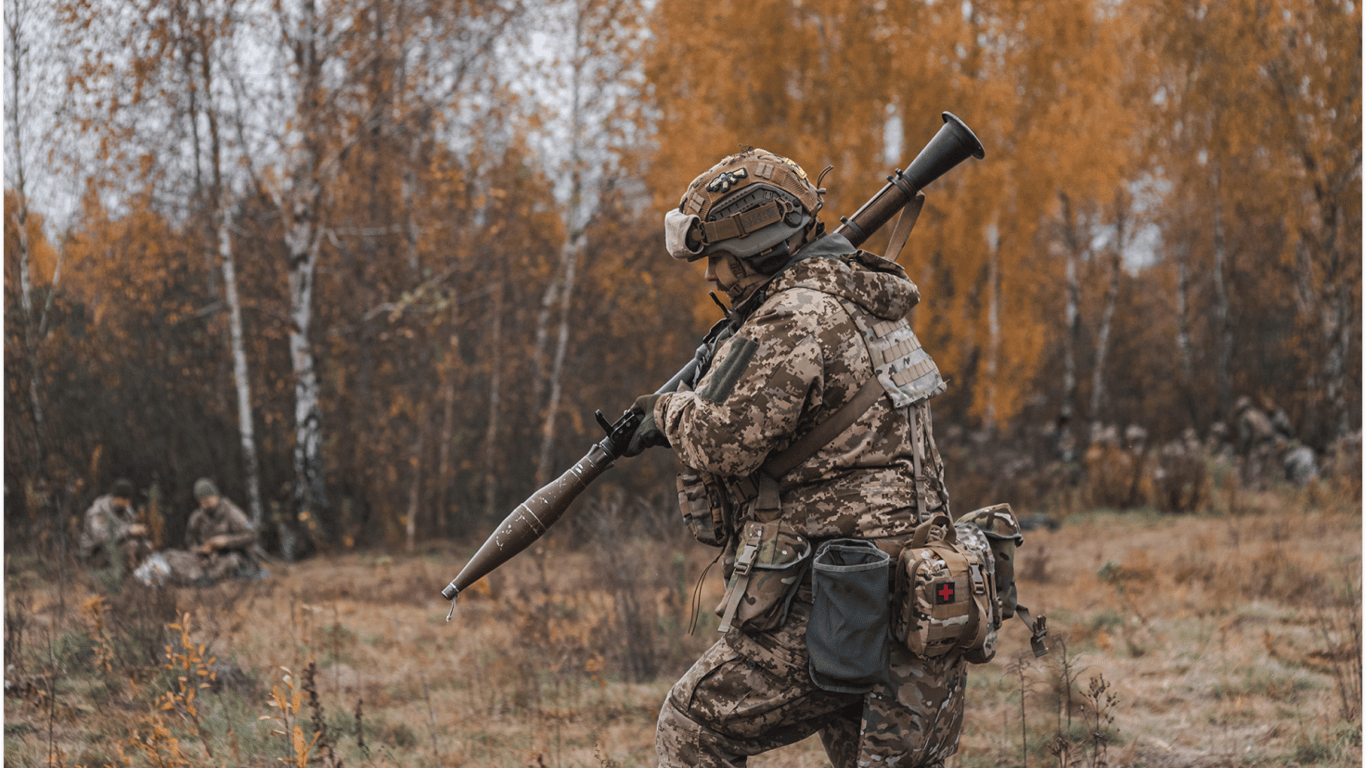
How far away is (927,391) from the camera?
87.1 inches

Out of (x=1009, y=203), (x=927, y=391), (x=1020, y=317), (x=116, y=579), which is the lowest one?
(x=116, y=579)

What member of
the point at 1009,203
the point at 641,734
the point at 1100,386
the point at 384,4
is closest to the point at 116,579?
the point at 641,734

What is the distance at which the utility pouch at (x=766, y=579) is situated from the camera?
2.10 meters

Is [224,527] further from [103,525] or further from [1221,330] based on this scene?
[1221,330]

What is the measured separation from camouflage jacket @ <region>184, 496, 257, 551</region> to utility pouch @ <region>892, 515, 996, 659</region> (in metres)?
7.22

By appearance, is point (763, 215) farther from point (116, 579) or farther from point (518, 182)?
point (518, 182)

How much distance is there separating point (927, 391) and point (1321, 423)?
43.1 feet

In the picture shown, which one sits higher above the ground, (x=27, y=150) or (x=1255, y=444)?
(x=27, y=150)

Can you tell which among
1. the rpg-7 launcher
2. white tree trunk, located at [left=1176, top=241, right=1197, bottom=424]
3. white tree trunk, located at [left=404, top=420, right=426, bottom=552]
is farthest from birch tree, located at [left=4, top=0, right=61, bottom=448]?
white tree trunk, located at [left=1176, top=241, right=1197, bottom=424]

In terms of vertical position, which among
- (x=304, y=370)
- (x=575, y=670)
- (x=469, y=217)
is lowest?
(x=575, y=670)

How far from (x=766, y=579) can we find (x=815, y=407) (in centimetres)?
42

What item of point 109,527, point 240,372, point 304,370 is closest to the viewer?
point 109,527

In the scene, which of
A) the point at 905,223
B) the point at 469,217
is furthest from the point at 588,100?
the point at 905,223

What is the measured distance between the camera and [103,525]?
7.76 m
